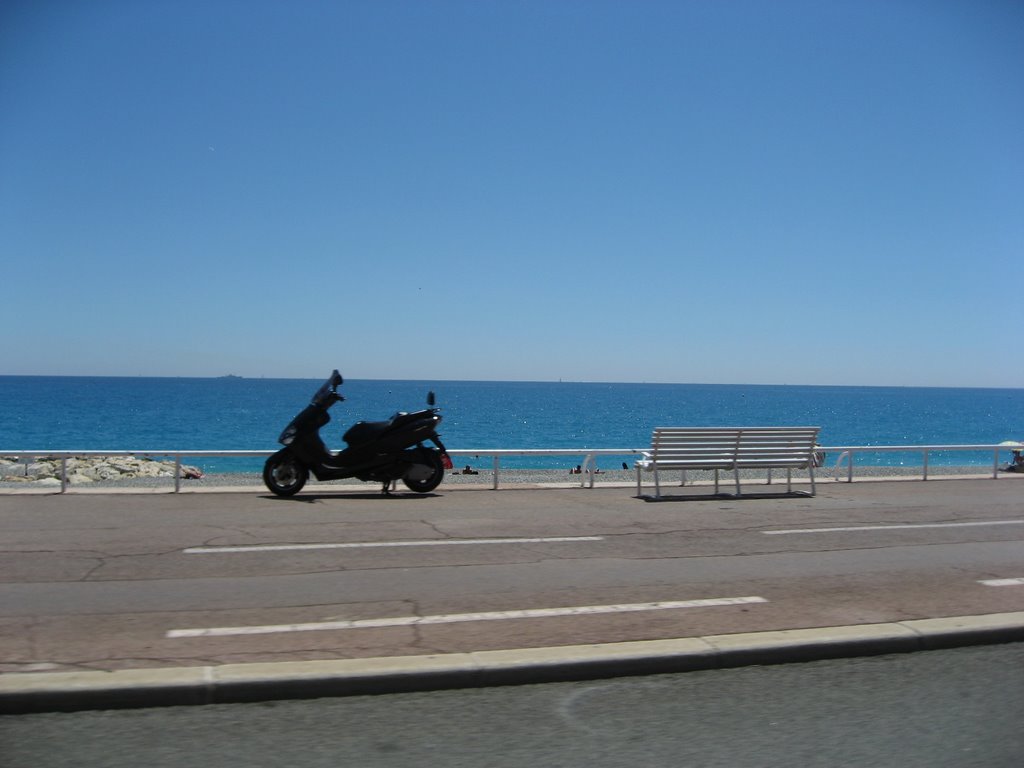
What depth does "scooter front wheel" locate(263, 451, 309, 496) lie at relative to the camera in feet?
45.5

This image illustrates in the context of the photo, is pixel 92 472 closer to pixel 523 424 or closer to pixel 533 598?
pixel 533 598

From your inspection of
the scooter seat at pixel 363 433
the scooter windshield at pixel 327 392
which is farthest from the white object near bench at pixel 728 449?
the scooter windshield at pixel 327 392

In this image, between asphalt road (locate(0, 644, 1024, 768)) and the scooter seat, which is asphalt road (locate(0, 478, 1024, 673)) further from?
the scooter seat

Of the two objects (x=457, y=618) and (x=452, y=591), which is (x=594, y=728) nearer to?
(x=457, y=618)

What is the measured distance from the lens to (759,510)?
42.8 ft

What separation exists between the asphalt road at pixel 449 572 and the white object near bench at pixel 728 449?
704 mm

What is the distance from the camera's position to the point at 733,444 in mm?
14570

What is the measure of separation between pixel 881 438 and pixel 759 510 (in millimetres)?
68091

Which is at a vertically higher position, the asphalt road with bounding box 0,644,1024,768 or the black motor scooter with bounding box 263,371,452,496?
the black motor scooter with bounding box 263,371,452,496

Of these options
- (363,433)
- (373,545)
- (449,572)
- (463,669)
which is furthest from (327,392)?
(463,669)

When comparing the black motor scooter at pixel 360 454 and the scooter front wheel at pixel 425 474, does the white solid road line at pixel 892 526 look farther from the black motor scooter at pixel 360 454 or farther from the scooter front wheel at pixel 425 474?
the black motor scooter at pixel 360 454

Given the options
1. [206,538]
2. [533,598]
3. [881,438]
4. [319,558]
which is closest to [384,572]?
[319,558]

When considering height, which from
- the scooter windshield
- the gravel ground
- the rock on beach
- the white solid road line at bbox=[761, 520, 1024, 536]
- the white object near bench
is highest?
the scooter windshield

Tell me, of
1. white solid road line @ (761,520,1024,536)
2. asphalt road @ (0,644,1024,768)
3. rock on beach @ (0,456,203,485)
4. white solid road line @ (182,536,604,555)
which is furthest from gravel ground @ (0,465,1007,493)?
asphalt road @ (0,644,1024,768)
